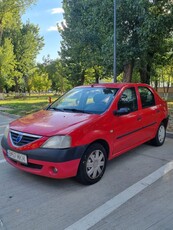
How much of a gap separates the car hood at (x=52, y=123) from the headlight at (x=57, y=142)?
78 millimetres

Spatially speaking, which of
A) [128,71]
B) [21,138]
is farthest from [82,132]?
[128,71]

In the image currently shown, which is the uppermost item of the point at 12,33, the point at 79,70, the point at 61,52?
the point at 12,33

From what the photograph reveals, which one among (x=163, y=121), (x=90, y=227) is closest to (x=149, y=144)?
(x=163, y=121)

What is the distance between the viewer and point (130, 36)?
467 inches

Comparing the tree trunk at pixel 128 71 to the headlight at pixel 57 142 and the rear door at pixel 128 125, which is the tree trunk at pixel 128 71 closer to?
the rear door at pixel 128 125

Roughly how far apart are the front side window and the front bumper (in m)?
1.37

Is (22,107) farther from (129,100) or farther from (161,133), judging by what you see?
(129,100)

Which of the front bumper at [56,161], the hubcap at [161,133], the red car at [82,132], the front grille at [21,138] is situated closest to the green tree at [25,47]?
the hubcap at [161,133]

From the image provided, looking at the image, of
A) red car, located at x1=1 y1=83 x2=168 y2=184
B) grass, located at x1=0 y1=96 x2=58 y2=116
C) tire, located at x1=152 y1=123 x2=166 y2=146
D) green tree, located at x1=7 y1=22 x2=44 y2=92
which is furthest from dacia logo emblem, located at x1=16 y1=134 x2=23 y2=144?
green tree, located at x1=7 y1=22 x2=44 y2=92

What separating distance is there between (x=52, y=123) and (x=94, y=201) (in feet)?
4.36

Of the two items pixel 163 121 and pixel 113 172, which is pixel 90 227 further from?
pixel 163 121

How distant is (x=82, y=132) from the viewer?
3596 millimetres

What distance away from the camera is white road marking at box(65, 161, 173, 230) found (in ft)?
9.19

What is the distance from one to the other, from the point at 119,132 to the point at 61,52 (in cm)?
2582
